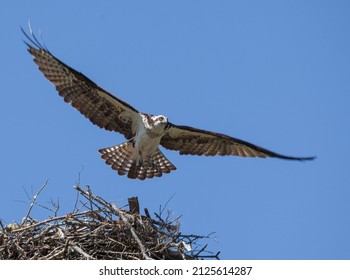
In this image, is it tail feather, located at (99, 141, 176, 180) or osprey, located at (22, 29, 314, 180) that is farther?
tail feather, located at (99, 141, 176, 180)

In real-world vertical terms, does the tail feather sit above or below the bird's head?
below

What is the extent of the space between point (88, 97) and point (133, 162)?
1115 mm

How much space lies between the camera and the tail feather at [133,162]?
38.1ft

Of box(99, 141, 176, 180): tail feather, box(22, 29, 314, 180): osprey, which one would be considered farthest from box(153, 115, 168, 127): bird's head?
box(99, 141, 176, 180): tail feather

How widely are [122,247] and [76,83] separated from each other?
3.02m

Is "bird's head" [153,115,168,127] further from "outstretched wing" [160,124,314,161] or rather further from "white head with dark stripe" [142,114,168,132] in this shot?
"outstretched wing" [160,124,314,161]

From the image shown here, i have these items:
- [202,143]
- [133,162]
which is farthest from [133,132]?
[202,143]

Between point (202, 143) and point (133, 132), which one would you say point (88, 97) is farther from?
point (202, 143)

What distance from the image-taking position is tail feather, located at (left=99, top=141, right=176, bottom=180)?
11.6m

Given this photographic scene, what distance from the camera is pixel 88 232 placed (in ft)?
28.8

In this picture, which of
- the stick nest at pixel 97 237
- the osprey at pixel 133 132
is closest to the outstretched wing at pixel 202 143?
the osprey at pixel 133 132
